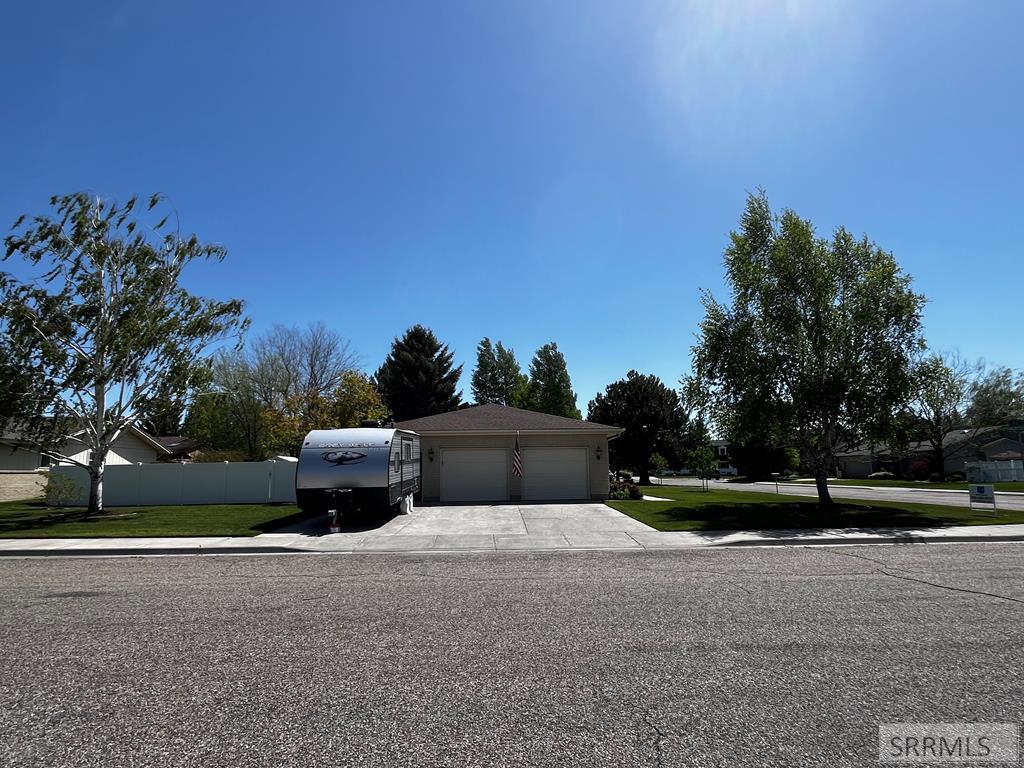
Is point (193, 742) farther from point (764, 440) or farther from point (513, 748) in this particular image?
point (764, 440)

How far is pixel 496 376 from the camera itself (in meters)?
66.0

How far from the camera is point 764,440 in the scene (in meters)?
21.0

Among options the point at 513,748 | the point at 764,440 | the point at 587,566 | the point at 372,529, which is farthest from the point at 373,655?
the point at 764,440

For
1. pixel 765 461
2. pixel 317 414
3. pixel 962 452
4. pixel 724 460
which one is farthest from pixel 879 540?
pixel 724 460

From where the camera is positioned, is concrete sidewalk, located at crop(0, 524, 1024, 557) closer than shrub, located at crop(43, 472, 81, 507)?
Yes

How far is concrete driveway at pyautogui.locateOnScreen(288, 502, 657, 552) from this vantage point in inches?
531

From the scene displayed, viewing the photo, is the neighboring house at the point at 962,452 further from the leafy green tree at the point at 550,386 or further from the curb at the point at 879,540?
the curb at the point at 879,540

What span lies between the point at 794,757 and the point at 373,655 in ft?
11.2

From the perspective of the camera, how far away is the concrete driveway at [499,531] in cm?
1348

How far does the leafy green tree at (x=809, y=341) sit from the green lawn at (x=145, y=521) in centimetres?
1449

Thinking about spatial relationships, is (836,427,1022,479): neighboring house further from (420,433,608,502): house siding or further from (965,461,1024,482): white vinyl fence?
(420,433,608,502): house siding

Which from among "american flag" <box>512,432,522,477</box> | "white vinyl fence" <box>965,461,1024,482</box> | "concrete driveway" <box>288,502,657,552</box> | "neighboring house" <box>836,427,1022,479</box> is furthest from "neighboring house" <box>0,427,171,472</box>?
"neighboring house" <box>836,427,1022,479</box>

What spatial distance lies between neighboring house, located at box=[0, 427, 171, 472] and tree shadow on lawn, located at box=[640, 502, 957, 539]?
2243cm

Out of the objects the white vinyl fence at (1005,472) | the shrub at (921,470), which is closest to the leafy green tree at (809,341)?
the white vinyl fence at (1005,472)
